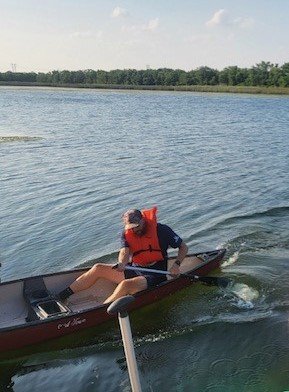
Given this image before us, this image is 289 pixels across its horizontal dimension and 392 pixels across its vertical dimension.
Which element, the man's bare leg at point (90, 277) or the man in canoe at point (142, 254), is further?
the man's bare leg at point (90, 277)

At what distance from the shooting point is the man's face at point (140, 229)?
727 cm

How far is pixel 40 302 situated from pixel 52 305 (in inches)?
7.5

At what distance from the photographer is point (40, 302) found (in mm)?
7453

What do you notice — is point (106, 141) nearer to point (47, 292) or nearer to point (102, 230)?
point (102, 230)

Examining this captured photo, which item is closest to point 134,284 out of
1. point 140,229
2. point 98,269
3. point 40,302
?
point 98,269

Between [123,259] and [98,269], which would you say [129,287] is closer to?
[123,259]

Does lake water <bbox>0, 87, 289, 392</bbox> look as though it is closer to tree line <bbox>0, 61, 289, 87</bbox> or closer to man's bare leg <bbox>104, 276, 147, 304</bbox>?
man's bare leg <bbox>104, 276, 147, 304</bbox>

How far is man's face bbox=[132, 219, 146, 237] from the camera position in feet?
23.9

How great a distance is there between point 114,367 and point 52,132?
939 inches

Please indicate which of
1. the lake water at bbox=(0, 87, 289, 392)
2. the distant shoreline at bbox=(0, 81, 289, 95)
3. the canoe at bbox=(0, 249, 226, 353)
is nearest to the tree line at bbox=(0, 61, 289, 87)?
the distant shoreline at bbox=(0, 81, 289, 95)

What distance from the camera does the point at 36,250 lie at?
10.6m

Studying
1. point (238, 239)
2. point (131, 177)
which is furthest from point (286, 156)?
point (238, 239)

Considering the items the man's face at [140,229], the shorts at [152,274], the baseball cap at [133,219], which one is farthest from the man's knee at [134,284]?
the baseball cap at [133,219]

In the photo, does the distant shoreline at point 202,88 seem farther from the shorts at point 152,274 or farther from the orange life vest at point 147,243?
the orange life vest at point 147,243
